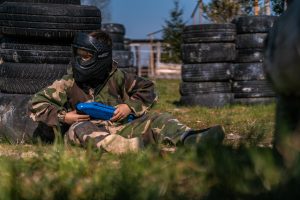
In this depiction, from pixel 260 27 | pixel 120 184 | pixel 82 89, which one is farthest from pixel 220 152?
pixel 260 27

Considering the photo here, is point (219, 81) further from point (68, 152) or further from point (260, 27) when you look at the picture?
point (68, 152)

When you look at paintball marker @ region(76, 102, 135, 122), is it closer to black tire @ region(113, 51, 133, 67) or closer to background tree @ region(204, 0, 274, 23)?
black tire @ region(113, 51, 133, 67)

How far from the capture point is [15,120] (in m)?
5.62

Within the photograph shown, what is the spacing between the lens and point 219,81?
35.3ft

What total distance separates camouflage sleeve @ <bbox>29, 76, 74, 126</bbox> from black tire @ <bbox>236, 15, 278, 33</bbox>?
5982mm

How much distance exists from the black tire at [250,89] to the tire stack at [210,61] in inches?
4.8

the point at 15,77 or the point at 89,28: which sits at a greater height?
the point at 89,28

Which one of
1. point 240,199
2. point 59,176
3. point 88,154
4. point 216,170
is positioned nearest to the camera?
point 240,199

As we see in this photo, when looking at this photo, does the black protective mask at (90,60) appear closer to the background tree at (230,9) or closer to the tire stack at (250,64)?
the tire stack at (250,64)

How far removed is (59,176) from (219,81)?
318 inches

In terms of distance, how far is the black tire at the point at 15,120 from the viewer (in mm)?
5512

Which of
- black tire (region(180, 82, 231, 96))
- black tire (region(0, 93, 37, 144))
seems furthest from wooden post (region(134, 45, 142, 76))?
black tire (region(0, 93, 37, 144))

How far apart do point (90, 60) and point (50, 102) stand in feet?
1.49

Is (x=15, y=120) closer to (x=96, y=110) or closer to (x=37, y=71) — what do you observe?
(x=37, y=71)
